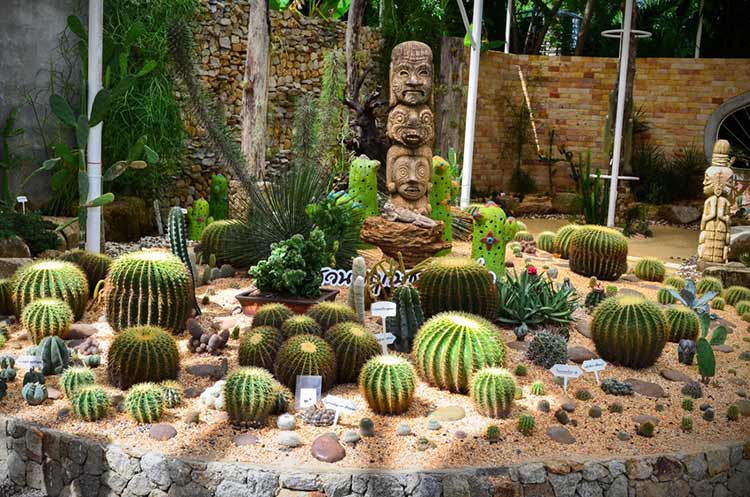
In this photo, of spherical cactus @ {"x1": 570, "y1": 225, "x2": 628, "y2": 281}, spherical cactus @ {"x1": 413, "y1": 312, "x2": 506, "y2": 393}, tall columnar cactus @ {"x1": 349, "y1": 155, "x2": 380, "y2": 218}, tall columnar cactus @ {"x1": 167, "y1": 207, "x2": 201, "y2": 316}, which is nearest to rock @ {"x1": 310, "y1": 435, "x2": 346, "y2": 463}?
spherical cactus @ {"x1": 413, "y1": 312, "x2": 506, "y2": 393}

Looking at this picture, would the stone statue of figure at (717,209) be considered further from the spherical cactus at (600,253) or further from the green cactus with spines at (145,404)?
the green cactus with spines at (145,404)

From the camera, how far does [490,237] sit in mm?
7355

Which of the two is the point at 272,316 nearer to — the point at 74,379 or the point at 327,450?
the point at 74,379

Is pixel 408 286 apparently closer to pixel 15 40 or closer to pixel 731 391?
pixel 731 391

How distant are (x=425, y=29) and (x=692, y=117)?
477 cm

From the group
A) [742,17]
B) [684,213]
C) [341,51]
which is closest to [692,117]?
[684,213]

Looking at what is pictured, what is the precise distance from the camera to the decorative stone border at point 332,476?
4035 millimetres

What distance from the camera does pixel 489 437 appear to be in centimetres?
446

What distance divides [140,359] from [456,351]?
1.87m

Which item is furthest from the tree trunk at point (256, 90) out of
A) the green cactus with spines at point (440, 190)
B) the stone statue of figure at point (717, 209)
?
the stone statue of figure at point (717, 209)

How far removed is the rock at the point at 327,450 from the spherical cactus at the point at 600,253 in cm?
452

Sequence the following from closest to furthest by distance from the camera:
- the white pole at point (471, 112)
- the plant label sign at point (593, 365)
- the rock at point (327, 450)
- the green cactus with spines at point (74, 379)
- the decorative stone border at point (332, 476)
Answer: the decorative stone border at point (332, 476) → the rock at point (327, 450) → the green cactus with spines at point (74, 379) → the plant label sign at point (593, 365) → the white pole at point (471, 112)

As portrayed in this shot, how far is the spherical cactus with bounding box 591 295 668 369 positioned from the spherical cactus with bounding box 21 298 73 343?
3605mm

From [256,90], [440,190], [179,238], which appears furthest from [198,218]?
[179,238]
